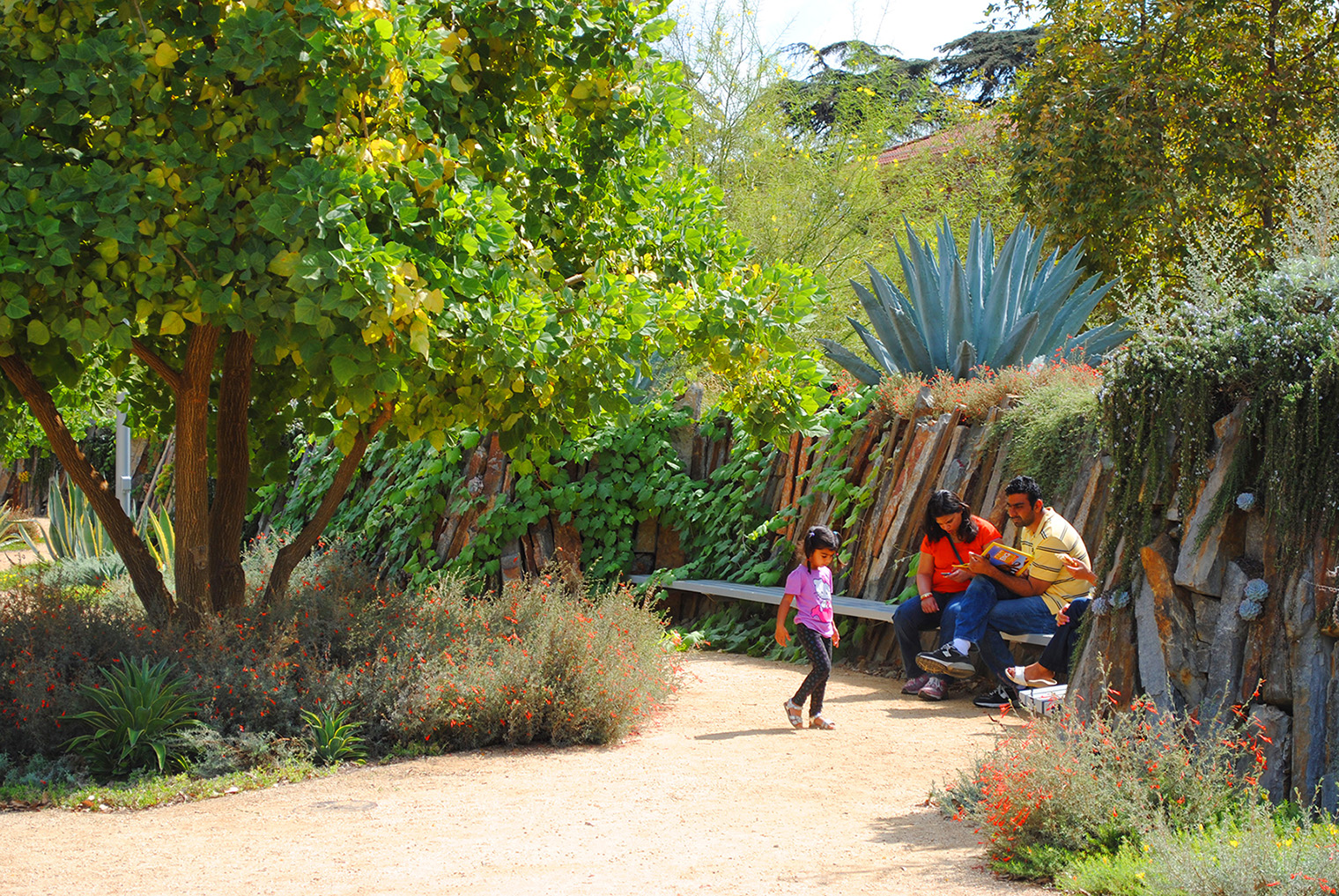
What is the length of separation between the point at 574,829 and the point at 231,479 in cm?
343

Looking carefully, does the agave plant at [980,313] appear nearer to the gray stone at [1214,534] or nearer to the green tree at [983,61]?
the gray stone at [1214,534]

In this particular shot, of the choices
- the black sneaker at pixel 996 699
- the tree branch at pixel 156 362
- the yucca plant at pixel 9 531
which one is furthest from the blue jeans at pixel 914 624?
the yucca plant at pixel 9 531

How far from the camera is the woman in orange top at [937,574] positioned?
268 inches

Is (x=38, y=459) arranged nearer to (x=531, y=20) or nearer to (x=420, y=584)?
(x=420, y=584)

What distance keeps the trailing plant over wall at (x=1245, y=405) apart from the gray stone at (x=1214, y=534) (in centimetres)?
4

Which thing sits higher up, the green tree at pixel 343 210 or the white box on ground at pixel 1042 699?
the green tree at pixel 343 210

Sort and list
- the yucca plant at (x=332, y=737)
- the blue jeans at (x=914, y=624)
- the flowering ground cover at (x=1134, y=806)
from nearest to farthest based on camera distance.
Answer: the flowering ground cover at (x=1134, y=806), the yucca plant at (x=332, y=737), the blue jeans at (x=914, y=624)

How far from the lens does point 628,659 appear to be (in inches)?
239

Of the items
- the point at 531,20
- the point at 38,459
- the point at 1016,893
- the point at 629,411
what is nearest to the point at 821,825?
the point at 1016,893

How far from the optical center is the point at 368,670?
5.71 metres

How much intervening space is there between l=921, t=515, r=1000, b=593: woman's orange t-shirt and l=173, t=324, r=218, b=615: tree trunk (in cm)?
424

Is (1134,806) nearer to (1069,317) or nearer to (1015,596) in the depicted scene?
(1015,596)

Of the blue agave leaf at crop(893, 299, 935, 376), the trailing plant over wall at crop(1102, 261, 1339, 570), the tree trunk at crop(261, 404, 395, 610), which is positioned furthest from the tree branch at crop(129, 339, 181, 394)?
the blue agave leaf at crop(893, 299, 935, 376)

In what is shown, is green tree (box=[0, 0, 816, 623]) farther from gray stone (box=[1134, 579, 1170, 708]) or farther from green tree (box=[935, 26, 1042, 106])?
green tree (box=[935, 26, 1042, 106])
